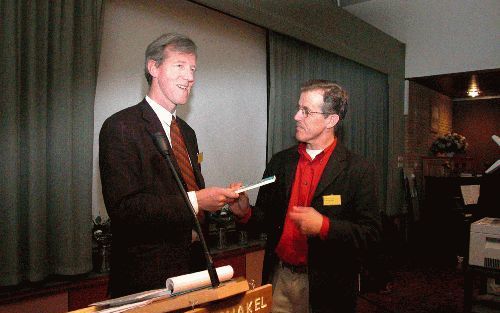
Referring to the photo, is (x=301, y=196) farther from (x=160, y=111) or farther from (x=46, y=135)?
(x=46, y=135)

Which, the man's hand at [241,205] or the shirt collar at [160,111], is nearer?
the shirt collar at [160,111]

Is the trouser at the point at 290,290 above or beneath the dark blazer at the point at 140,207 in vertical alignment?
beneath

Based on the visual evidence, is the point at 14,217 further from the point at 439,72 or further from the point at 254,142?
the point at 439,72

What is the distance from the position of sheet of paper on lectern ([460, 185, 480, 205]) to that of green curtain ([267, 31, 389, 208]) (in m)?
1.03

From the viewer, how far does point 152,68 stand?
5.38 ft

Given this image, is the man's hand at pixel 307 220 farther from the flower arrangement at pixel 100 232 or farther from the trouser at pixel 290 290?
the flower arrangement at pixel 100 232

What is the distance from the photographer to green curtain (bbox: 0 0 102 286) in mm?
2074

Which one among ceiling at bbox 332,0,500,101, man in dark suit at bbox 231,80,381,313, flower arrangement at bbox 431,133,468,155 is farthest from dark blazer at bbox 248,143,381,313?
flower arrangement at bbox 431,133,468,155

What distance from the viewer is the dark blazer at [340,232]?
180 cm

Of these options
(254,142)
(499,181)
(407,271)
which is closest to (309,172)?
(499,181)

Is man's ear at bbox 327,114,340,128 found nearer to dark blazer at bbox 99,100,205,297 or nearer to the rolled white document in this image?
dark blazer at bbox 99,100,205,297

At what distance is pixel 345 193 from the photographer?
189 centimetres

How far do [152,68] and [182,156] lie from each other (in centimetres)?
35

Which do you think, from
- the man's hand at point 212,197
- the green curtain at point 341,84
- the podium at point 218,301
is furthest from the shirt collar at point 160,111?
the green curtain at point 341,84
